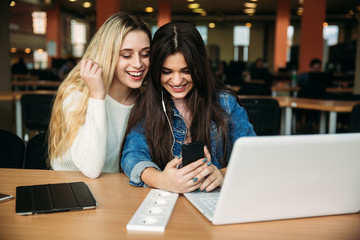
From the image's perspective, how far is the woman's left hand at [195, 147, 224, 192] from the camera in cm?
107

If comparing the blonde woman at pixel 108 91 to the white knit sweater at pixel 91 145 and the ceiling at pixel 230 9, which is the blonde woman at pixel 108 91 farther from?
the ceiling at pixel 230 9

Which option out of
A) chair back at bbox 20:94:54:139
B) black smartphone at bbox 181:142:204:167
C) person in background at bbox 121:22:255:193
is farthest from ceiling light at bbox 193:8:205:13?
black smartphone at bbox 181:142:204:167

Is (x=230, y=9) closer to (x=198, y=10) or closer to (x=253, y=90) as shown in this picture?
(x=198, y=10)

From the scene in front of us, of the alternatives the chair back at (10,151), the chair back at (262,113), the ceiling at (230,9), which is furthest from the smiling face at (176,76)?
the ceiling at (230,9)

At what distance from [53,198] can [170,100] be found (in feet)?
2.17

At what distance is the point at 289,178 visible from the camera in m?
0.79

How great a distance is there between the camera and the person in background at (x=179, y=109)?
1.36m

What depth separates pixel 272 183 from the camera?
792mm

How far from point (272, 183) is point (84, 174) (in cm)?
72

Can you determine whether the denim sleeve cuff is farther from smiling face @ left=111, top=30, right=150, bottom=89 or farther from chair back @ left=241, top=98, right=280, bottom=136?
chair back @ left=241, top=98, right=280, bottom=136

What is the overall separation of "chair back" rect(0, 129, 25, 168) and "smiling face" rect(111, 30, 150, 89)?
1.80 ft

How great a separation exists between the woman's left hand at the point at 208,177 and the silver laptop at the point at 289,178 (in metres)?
0.18

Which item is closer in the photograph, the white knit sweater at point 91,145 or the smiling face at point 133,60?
the white knit sweater at point 91,145

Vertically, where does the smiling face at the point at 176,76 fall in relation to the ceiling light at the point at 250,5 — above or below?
below
